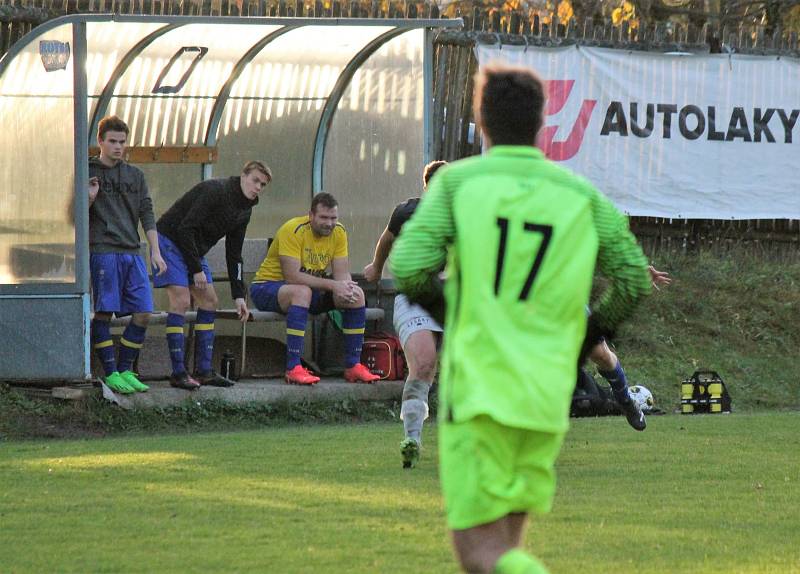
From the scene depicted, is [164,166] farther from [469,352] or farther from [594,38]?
[469,352]

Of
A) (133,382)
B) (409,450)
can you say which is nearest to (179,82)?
(133,382)

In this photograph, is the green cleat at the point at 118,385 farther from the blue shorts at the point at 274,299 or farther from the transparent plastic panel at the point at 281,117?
the transparent plastic panel at the point at 281,117

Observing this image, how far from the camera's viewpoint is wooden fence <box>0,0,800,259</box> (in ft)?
47.8

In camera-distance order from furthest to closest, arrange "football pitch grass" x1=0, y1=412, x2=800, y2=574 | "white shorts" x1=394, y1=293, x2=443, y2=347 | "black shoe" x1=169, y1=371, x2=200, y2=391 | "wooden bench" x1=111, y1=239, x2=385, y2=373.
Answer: "wooden bench" x1=111, y1=239, x2=385, y2=373 → "black shoe" x1=169, y1=371, x2=200, y2=391 → "white shorts" x1=394, y1=293, x2=443, y2=347 → "football pitch grass" x1=0, y1=412, x2=800, y2=574

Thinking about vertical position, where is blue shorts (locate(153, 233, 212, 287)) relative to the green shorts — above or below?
below

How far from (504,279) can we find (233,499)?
4.44 metres

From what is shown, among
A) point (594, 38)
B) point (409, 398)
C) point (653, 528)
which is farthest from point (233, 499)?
point (594, 38)

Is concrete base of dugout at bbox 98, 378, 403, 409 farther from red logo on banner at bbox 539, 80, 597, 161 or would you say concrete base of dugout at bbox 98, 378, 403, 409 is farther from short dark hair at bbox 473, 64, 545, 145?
short dark hair at bbox 473, 64, 545, 145

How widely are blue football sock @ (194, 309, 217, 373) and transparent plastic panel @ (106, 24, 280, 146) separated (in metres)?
2.58

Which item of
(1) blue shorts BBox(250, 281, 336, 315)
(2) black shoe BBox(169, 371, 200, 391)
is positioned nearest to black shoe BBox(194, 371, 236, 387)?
(2) black shoe BBox(169, 371, 200, 391)

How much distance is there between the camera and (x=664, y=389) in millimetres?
15633

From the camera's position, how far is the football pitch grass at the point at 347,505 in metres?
6.54

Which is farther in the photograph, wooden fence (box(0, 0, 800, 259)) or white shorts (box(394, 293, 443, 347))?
wooden fence (box(0, 0, 800, 259))

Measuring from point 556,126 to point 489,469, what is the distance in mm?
13679
